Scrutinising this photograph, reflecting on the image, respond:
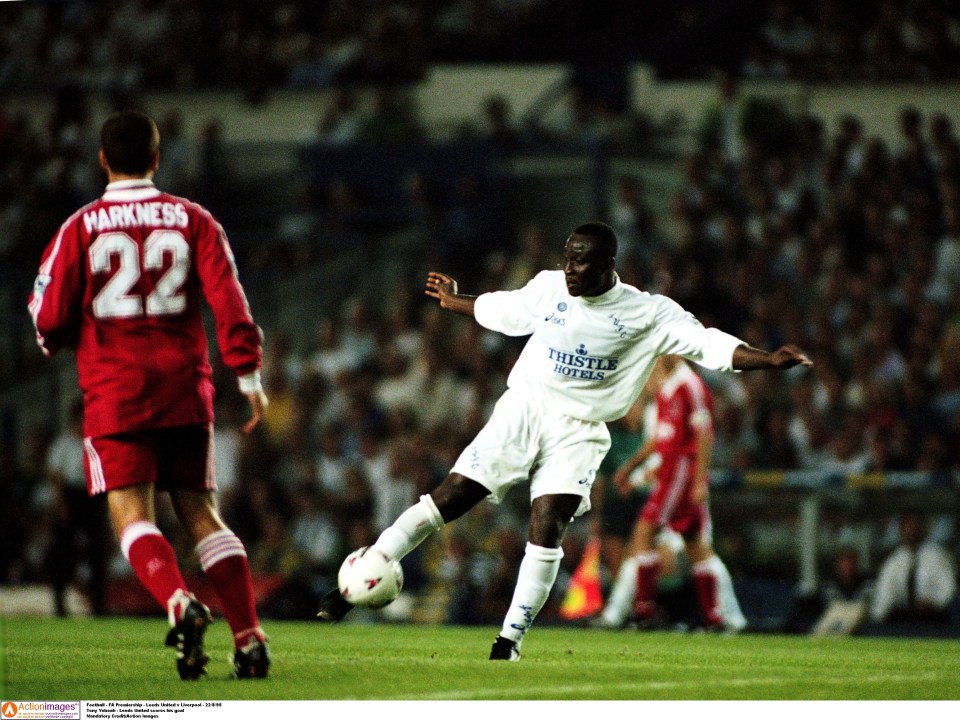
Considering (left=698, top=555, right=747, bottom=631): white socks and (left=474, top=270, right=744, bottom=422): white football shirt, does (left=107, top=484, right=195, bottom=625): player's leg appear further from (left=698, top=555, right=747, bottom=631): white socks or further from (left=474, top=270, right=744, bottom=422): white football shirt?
(left=698, top=555, right=747, bottom=631): white socks

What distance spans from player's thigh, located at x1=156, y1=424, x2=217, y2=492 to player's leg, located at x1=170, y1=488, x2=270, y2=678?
3 centimetres

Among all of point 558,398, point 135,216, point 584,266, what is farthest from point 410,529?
point 135,216

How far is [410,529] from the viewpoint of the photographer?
661 centimetres

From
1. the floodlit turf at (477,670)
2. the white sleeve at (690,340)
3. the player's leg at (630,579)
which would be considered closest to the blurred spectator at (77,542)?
the floodlit turf at (477,670)

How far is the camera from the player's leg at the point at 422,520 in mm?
6500

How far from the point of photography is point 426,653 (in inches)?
278

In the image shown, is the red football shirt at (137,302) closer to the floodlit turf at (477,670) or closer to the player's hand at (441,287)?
the floodlit turf at (477,670)

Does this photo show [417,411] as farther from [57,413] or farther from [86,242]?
[86,242]

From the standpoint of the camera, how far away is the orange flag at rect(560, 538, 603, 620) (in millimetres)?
11070

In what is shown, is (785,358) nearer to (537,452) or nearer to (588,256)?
(588,256)

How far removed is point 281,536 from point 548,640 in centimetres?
408

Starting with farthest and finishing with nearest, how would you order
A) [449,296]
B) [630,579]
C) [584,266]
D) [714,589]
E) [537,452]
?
1. [630,579]
2. [714,589]
3. [449,296]
4. [537,452]
5. [584,266]

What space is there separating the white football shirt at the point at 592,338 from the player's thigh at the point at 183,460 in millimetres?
1631

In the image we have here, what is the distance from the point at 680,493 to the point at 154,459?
198 inches
